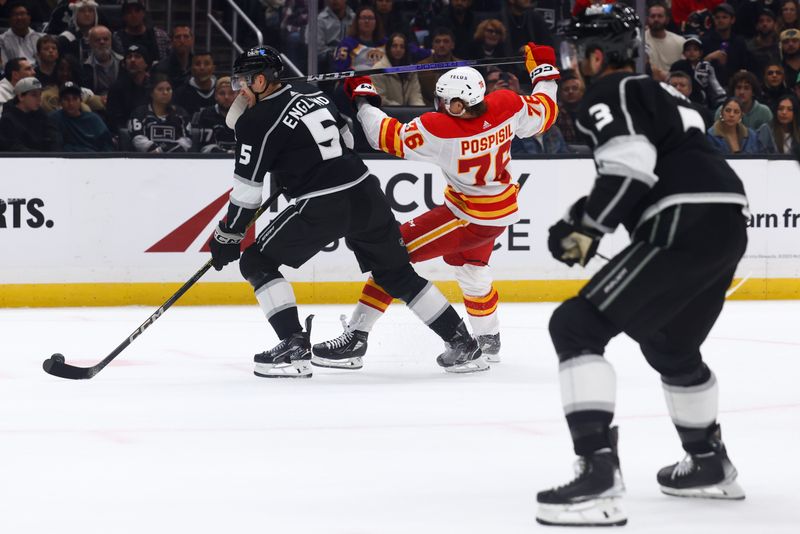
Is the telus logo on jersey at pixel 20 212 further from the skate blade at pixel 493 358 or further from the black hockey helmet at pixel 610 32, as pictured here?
the black hockey helmet at pixel 610 32

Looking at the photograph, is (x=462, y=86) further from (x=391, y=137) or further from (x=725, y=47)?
(x=725, y=47)

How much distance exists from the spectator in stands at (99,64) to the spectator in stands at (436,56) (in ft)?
6.71

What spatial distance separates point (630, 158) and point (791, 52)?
7.58 meters

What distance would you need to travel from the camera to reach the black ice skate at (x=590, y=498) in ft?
9.00

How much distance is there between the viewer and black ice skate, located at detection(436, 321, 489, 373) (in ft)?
17.2

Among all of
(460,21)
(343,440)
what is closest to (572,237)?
(343,440)

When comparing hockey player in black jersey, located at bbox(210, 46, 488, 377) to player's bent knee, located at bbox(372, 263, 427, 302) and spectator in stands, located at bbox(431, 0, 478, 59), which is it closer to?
player's bent knee, located at bbox(372, 263, 427, 302)

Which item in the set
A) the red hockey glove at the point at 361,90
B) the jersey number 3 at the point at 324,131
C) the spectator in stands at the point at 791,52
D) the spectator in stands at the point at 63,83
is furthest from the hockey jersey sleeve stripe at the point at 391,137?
the spectator in stands at the point at 791,52

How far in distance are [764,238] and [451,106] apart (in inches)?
148

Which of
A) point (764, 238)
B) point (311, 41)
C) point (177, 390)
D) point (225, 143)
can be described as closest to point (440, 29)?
point (311, 41)

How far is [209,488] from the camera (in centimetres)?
314

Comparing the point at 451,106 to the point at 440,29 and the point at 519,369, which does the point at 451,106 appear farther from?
the point at 440,29

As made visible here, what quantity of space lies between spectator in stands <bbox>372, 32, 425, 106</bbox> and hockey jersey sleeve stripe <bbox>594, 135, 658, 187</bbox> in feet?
20.2

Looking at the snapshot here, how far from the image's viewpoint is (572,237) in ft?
8.98
